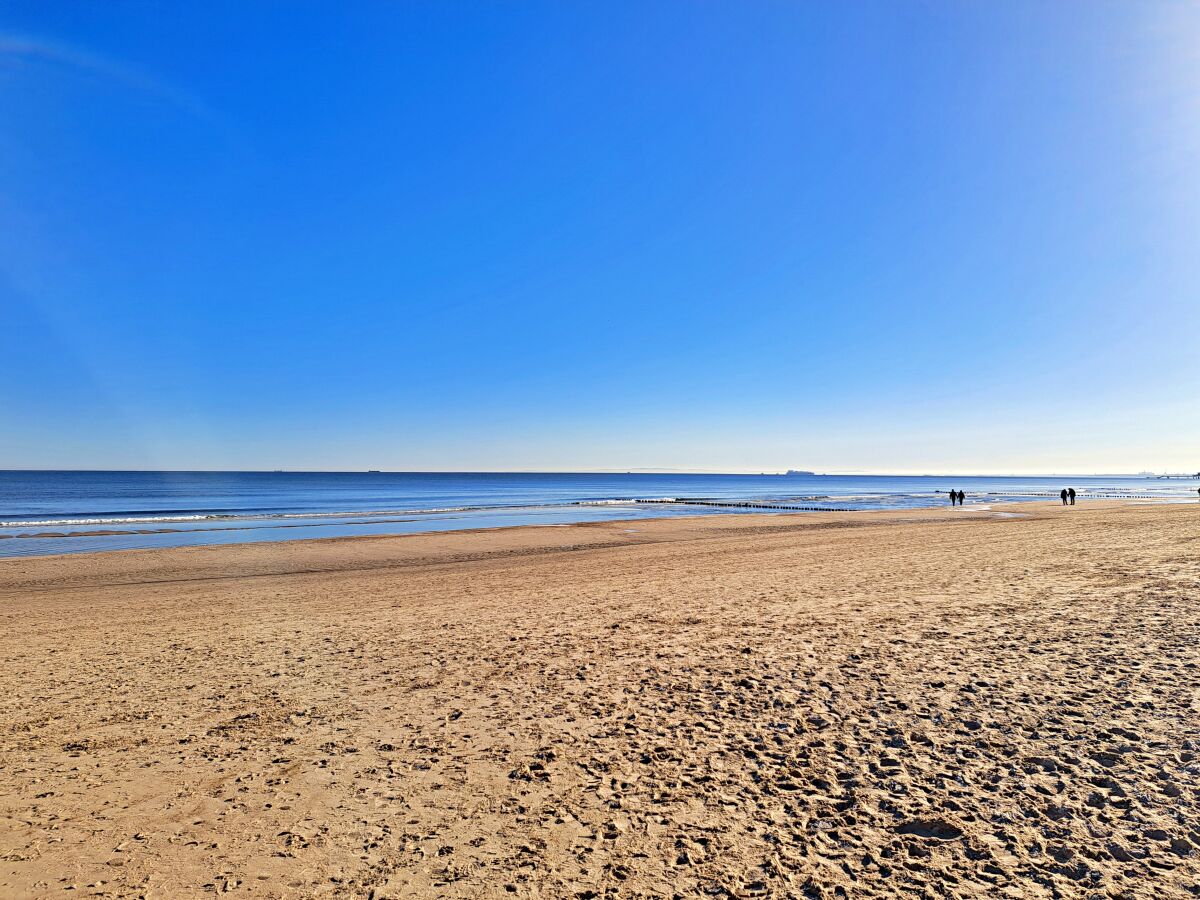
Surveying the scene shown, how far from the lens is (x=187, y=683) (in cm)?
807

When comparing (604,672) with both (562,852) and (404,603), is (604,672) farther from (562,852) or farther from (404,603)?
(404,603)

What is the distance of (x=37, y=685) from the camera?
317 inches

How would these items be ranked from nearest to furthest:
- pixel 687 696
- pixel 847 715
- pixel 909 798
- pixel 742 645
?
pixel 909 798 < pixel 847 715 < pixel 687 696 < pixel 742 645

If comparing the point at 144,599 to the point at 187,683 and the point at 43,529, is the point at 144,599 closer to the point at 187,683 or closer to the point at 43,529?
the point at 187,683

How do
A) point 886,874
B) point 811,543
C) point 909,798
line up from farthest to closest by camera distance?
1. point 811,543
2. point 909,798
3. point 886,874

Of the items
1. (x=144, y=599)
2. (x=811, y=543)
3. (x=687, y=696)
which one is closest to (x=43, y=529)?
(x=144, y=599)

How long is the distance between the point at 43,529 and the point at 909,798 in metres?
47.7

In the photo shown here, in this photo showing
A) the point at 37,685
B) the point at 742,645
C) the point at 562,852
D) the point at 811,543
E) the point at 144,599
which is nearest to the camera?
the point at 562,852

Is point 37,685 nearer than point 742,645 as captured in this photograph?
Yes

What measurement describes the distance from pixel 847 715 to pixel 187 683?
7.87m

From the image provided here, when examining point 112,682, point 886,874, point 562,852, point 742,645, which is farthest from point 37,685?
point 886,874

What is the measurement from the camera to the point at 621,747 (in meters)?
5.80

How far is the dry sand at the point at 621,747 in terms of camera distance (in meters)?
4.04

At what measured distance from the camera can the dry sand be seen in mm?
4039
